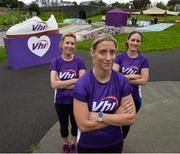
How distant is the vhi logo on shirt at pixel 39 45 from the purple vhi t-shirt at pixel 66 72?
853 centimetres

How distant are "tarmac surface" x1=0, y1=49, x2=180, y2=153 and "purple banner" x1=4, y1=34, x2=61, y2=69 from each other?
765mm

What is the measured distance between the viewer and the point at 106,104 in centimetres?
327

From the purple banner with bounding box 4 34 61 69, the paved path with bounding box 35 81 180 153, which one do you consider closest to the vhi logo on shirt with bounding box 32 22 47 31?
the purple banner with bounding box 4 34 61 69

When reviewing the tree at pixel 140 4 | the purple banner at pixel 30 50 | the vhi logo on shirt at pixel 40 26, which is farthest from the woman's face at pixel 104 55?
the tree at pixel 140 4

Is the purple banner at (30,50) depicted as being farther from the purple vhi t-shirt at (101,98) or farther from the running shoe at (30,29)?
the purple vhi t-shirt at (101,98)

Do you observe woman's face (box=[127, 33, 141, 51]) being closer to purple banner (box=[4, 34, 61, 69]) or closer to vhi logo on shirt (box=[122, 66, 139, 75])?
vhi logo on shirt (box=[122, 66, 139, 75])

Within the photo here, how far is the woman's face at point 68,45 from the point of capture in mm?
4883

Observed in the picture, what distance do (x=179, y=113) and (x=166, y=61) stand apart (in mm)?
8038

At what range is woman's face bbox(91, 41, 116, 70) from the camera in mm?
3141

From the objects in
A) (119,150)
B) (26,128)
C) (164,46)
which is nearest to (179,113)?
(26,128)

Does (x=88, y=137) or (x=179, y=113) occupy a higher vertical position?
(x=88, y=137)

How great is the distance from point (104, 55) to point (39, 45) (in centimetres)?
1111

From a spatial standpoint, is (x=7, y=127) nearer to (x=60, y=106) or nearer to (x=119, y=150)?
(x=60, y=106)

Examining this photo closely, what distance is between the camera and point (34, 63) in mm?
13711
